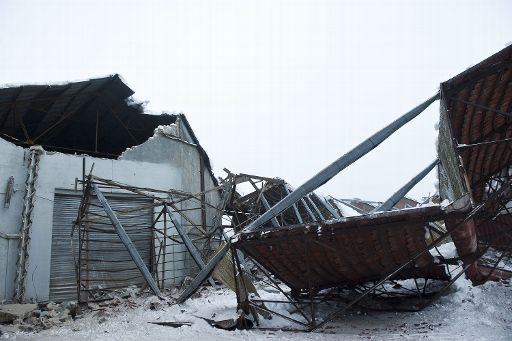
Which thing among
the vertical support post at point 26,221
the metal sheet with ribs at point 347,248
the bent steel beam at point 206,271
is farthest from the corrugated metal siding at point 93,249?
the metal sheet with ribs at point 347,248

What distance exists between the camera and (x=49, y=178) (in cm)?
1103

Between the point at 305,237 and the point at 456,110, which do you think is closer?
the point at 305,237

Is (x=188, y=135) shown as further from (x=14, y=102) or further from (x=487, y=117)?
(x=487, y=117)

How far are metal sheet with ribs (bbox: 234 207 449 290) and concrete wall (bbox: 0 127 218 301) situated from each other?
6923mm

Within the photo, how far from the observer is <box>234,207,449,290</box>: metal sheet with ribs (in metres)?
5.59

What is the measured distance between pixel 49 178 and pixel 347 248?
29.7 feet

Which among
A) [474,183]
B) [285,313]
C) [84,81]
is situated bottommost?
[285,313]

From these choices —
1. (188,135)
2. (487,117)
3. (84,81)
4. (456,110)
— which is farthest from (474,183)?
(84,81)

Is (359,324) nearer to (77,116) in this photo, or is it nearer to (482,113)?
(482,113)

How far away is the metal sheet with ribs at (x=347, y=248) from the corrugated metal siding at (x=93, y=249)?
5058 mm

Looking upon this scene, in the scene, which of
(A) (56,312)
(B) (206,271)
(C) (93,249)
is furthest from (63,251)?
(B) (206,271)

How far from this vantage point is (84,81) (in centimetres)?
1288

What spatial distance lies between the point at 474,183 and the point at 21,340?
37.2 feet

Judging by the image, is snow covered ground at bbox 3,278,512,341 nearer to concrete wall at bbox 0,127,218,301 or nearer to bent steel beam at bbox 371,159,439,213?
bent steel beam at bbox 371,159,439,213
